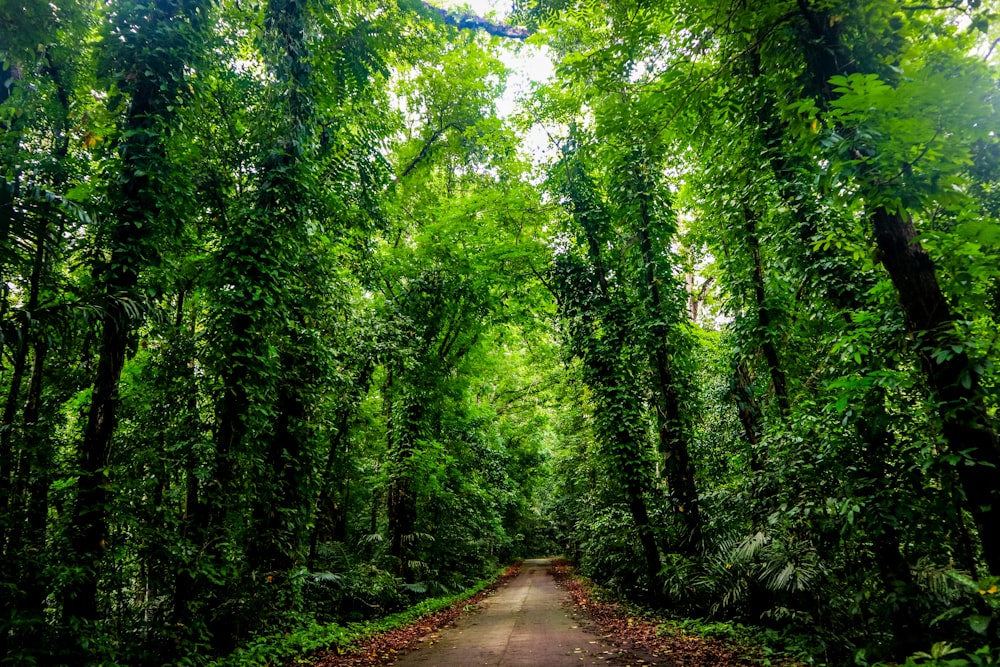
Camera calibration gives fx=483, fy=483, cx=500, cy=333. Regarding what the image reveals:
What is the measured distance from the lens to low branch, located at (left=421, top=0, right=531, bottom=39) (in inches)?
529

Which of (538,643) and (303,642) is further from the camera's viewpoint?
(538,643)

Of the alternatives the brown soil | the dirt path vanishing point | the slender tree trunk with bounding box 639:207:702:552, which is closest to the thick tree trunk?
the brown soil

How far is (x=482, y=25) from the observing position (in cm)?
1426

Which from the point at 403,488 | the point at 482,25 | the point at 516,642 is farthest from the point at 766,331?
the point at 482,25

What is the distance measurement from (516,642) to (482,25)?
15.5 meters

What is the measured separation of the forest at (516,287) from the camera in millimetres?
3514

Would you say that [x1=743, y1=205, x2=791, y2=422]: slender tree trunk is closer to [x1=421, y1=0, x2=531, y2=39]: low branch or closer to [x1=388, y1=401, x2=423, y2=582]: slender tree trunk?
[x1=388, y1=401, x2=423, y2=582]: slender tree trunk

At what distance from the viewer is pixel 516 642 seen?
7906 mm

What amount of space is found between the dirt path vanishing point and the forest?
1981mm

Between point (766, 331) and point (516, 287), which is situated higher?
point (516, 287)

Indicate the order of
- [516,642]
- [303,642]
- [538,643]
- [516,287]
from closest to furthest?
[303,642]
[538,643]
[516,642]
[516,287]

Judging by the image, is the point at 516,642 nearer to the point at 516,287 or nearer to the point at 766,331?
the point at 766,331

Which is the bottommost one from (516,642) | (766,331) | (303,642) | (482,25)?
(516,642)

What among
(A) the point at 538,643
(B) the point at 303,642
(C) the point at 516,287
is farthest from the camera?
(C) the point at 516,287
